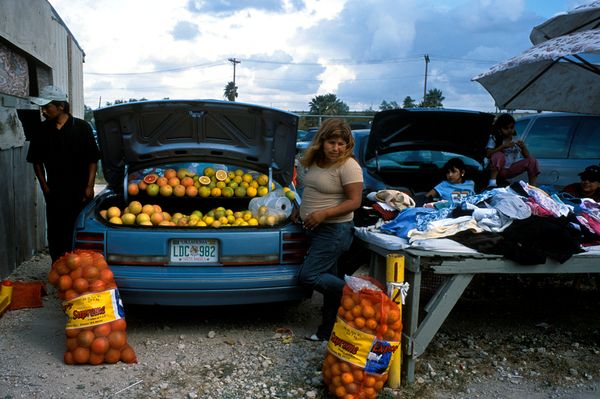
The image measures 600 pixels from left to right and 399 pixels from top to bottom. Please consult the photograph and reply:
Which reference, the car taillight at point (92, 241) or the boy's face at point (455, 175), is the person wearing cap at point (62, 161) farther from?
the boy's face at point (455, 175)

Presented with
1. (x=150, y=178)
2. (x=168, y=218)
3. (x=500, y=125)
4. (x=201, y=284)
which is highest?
(x=500, y=125)

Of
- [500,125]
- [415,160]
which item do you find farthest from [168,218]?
[500,125]

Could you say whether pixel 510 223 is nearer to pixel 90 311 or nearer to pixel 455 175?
pixel 455 175

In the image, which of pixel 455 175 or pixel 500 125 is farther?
pixel 500 125

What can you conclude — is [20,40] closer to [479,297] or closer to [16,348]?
[16,348]

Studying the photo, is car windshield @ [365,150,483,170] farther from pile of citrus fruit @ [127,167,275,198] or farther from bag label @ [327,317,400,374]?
bag label @ [327,317,400,374]

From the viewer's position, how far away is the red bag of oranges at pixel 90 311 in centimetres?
393

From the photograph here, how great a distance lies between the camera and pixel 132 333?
15.4 ft

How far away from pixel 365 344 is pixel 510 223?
4.81ft

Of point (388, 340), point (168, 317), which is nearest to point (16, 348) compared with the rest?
point (168, 317)

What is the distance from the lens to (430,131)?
21.0 ft

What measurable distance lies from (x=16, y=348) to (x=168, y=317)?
4.08 feet

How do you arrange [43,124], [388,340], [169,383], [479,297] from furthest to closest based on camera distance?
[479,297], [43,124], [169,383], [388,340]

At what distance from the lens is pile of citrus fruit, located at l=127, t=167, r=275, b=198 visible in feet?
17.6
